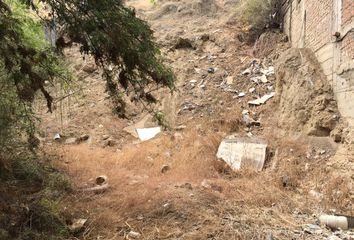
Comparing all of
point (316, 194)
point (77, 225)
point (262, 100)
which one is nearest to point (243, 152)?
point (316, 194)

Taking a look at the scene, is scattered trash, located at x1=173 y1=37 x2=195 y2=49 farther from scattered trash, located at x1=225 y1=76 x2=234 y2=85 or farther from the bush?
scattered trash, located at x1=225 y1=76 x2=234 y2=85

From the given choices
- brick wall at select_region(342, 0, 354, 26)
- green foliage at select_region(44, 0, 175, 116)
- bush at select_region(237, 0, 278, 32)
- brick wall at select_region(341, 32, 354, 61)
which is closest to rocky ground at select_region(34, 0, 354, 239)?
bush at select_region(237, 0, 278, 32)

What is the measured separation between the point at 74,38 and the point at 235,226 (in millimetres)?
2904

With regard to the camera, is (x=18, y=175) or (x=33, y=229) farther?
(x=18, y=175)

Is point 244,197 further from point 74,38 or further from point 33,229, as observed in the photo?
point 74,38

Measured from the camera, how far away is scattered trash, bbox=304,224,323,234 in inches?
191

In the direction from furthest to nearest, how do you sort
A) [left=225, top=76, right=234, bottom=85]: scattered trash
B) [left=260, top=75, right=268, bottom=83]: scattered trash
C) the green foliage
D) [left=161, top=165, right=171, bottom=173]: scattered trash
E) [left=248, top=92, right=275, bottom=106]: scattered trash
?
Result: [left=225, top=76, right=234, bottom=85]: scattered trash, [left=260, top=75, right=268, bottom=83]: scattered trash, [left=248, top=92, right=275, bottom=106]: scattered trash, [left=161, top=165, right=171, bottom=173]: scattered trash, the green foliage

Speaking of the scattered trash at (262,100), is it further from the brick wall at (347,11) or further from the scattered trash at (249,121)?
the brick wall at (347,11)

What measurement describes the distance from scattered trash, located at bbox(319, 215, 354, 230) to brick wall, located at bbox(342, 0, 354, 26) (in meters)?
3.28

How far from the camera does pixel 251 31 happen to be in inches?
508

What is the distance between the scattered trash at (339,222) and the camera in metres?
4.99

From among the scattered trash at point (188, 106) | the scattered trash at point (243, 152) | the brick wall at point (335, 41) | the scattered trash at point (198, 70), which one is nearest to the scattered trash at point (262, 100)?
the brick wall at point (335, 41)

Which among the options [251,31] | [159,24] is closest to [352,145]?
[251,31]

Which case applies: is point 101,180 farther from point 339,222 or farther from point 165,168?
point 339,222
